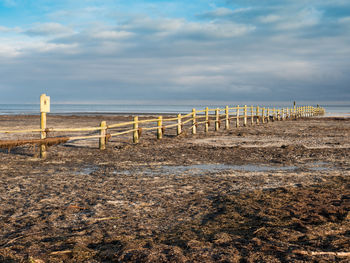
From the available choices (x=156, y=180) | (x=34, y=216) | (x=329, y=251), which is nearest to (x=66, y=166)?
(x=156, y=180)

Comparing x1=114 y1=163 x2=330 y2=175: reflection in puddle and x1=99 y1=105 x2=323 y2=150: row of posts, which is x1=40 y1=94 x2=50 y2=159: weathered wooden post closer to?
x1=99 y1=105 x2=323 y2=150: row of posts

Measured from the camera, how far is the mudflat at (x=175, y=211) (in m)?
3.41

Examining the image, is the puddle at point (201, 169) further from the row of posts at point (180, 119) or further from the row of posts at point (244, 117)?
the row of posts at point (244, 117)

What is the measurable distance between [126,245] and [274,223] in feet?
5.36

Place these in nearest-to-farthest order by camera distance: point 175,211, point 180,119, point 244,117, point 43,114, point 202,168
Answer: point 175,211
point 202,168
point 43,114
point 180,119
point 244,117

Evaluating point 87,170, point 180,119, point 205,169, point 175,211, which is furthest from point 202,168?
point 180,119

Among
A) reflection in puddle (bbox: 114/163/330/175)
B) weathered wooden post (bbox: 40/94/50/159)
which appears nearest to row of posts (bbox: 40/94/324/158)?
weathered wooden post (bbox: 40/94/50/159)

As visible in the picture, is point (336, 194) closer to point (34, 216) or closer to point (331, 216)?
point (331, 216)

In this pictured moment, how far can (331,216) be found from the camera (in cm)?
440

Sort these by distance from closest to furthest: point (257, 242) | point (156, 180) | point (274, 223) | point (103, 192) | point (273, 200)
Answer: point (257, 242) < point (274, 223) < point (273, 200) < point (103, 192) < point (156, 180)

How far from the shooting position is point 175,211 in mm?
4867

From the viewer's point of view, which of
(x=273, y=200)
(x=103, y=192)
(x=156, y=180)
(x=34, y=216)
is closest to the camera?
(x=34, y=216)

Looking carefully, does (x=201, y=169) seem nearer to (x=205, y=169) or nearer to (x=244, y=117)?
(x=205, y=169)

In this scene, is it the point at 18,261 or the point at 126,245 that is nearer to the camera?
the point at 18,261
